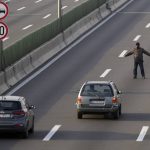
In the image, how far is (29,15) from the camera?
74.2 m

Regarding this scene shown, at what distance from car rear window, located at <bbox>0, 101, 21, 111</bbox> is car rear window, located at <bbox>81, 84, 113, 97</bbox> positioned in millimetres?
5121

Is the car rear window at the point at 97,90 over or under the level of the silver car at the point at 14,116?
under

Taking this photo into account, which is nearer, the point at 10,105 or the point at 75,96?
the point at 10,105

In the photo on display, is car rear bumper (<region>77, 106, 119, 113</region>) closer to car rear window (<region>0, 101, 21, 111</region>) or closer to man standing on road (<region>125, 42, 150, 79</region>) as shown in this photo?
car rear window (<region>0, 101, 21, 111</region>)

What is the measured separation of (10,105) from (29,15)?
47.6 meters

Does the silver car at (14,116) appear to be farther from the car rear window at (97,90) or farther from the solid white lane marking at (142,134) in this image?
the car rear window at (97,90)

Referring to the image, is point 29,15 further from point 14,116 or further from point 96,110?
point 14,116

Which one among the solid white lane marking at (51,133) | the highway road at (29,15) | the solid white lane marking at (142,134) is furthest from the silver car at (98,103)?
the highway road at (29,15)

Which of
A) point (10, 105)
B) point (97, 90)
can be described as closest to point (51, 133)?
point (10, 105)

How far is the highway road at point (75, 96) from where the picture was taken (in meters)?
26.4

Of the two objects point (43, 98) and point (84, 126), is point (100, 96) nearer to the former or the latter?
point (84, 126)

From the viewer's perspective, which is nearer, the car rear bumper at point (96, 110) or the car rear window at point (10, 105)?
the car rear window at point (10, 105)

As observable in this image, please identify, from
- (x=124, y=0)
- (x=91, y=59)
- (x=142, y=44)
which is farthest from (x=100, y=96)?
(x=124, y=0)

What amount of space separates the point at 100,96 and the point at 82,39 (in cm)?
2648
